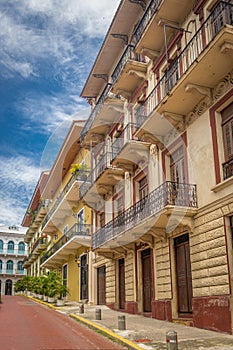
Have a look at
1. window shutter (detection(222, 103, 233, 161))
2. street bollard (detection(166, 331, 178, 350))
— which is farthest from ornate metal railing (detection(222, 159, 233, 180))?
street bollard (detection(166, 331, 178, 350))

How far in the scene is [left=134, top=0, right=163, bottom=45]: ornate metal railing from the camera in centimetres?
1612

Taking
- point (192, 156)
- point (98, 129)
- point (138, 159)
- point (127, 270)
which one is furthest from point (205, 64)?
A: point (98, 129)

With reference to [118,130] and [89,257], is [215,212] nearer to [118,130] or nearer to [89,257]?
[118,130]

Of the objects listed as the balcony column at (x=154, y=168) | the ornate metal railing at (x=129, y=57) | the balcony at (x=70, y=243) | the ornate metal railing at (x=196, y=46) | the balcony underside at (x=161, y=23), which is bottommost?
the balcony at (x=70, y=243)

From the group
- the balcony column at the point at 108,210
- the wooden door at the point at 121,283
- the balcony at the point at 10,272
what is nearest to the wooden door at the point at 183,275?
the wooden door at the point at 121,283

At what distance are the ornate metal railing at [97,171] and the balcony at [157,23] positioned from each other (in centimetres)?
572

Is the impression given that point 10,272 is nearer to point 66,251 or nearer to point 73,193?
point 66,251

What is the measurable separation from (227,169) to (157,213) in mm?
2783

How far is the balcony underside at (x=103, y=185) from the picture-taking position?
68.2ft

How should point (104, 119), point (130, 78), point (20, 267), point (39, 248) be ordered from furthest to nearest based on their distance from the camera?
point (20, 267), point (39, 248), point (104, 119), point (130, 78)

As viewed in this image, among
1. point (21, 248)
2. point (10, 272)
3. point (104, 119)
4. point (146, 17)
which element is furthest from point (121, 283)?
point (21, 248)

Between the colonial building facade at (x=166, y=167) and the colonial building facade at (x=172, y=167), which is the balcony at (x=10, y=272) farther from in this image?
the colonial building facade at (x=172, y=167)

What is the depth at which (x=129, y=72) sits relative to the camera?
18.8 m

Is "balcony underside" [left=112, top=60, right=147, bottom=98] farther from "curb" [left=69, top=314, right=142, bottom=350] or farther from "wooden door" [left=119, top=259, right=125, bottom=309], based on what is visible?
"curb" [left=69, top=314, right=142, bottom=350]
